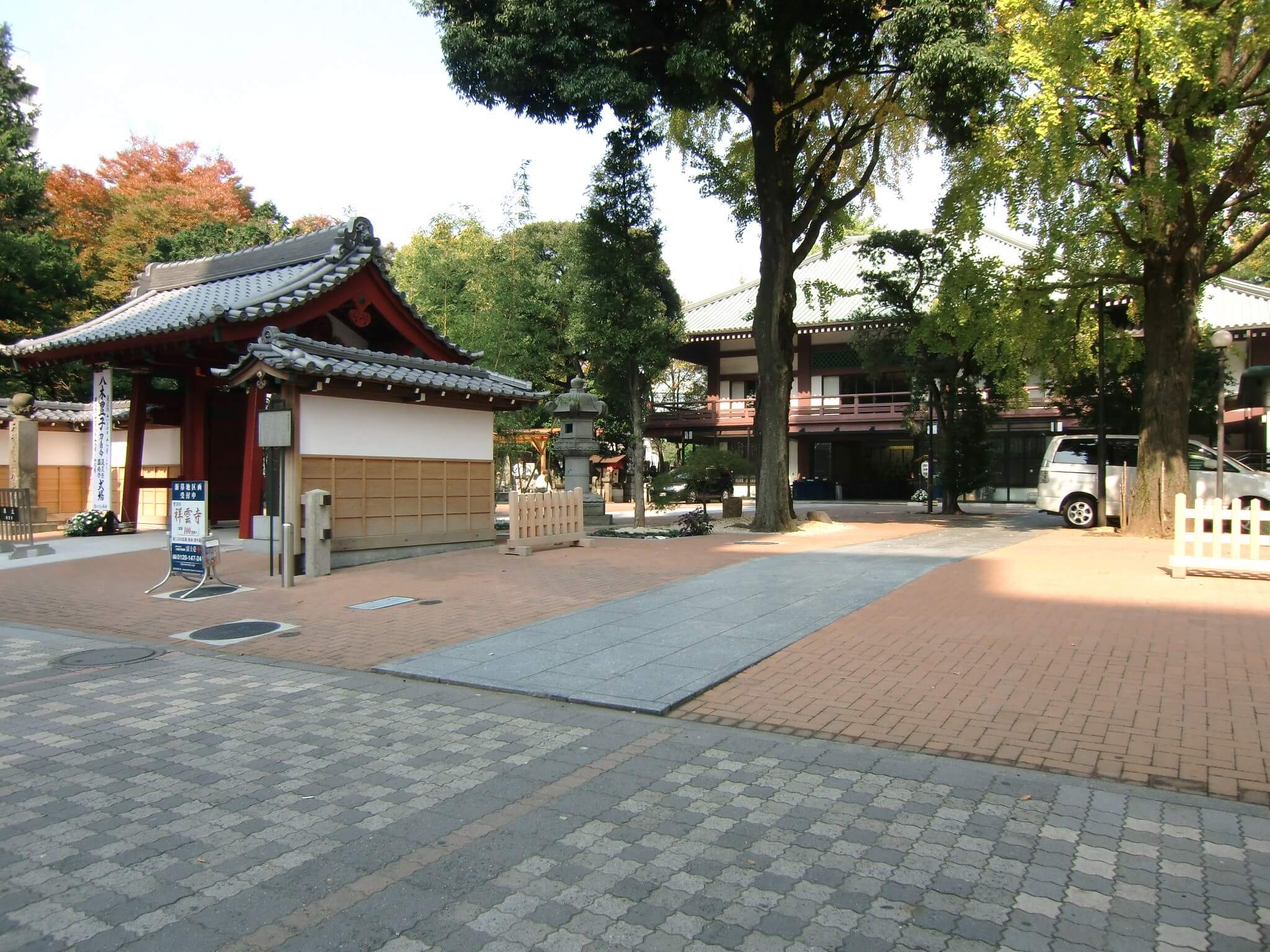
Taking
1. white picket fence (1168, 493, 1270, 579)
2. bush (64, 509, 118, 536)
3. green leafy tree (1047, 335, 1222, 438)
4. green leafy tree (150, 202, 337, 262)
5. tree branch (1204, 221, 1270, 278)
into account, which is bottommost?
bush (64, 509, 118, 536)

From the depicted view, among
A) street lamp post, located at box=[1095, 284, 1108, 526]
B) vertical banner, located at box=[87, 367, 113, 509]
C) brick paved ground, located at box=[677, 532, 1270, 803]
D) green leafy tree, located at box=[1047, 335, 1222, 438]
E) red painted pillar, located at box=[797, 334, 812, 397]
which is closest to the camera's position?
brick paved ground, located at box=[677, 532, 1270, 803]

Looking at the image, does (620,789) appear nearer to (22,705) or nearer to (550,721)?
(550,721)

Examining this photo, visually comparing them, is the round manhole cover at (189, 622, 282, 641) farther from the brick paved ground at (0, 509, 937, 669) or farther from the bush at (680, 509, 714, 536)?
the bush at (680, 509, 714, 536)

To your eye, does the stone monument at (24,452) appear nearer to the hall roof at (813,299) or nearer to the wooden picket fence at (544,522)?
the wooden picket fence at (544,522)

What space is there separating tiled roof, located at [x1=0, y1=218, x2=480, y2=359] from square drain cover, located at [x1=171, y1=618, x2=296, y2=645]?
6538mm

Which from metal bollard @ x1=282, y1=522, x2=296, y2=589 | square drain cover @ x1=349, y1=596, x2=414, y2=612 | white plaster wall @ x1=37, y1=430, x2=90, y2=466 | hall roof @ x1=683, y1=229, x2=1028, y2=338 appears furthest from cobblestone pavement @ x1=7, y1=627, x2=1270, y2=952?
hall roof @ x1=683, y1=229, x2=1028, y2=338

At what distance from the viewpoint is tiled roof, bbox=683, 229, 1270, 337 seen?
2427 cm

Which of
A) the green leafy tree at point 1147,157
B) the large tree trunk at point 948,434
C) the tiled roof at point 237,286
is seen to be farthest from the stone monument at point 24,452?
the large tree trunk at point 948,434

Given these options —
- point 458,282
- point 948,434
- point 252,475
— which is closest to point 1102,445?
point 948,434

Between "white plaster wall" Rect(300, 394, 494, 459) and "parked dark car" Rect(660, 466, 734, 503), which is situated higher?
"white plaster wall" Rect(300, 394, 494, 459)

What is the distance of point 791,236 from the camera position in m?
17.5

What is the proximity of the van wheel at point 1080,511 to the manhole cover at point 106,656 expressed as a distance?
17008 mm

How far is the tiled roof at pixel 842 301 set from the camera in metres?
24.3

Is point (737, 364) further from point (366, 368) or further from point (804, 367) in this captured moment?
point (366, 368)
